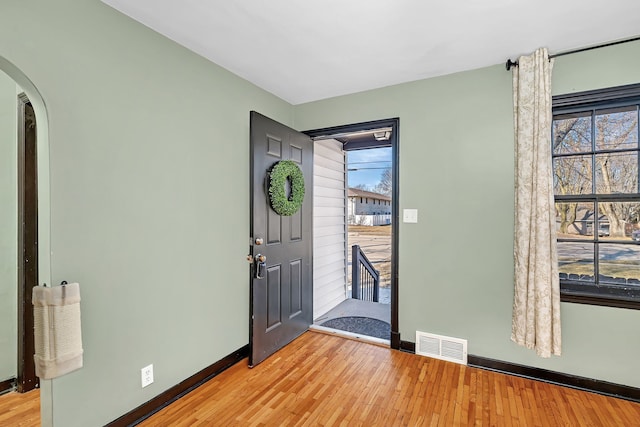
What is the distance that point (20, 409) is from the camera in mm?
1939

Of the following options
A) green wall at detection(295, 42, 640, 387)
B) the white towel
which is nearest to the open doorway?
the white towel

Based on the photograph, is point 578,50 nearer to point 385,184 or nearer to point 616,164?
point 616,164

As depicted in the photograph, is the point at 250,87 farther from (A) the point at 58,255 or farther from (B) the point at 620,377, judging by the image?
(B) the point at 620,377

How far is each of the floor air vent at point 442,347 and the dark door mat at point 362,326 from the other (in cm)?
48

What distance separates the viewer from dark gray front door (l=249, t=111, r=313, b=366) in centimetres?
257

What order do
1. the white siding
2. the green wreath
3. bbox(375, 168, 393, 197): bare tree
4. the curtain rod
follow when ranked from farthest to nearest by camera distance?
bbox(375, 168, 393, 197): bare tree < the white siding < the green wreath < the curtain rod

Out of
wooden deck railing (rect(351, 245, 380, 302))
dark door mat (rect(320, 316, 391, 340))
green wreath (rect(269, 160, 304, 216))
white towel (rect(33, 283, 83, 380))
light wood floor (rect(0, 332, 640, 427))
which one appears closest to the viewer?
white towel (rect(33, 283, 83, 380))

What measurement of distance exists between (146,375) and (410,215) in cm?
238

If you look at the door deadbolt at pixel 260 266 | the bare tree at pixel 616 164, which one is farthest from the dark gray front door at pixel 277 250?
the bare tree at pixel 616 164

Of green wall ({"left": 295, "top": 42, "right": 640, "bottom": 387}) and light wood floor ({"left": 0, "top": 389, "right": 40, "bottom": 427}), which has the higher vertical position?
green wall ({"left": 295, "top": 42, "right": 640, "bottom": 387})

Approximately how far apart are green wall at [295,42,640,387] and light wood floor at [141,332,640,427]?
0.27 meters

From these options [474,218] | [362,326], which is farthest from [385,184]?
[474,218]

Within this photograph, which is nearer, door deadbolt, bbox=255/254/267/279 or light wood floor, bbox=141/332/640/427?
light wood floor, bbox=141/332/640/427

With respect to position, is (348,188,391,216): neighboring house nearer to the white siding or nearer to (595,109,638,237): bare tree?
the white siding
